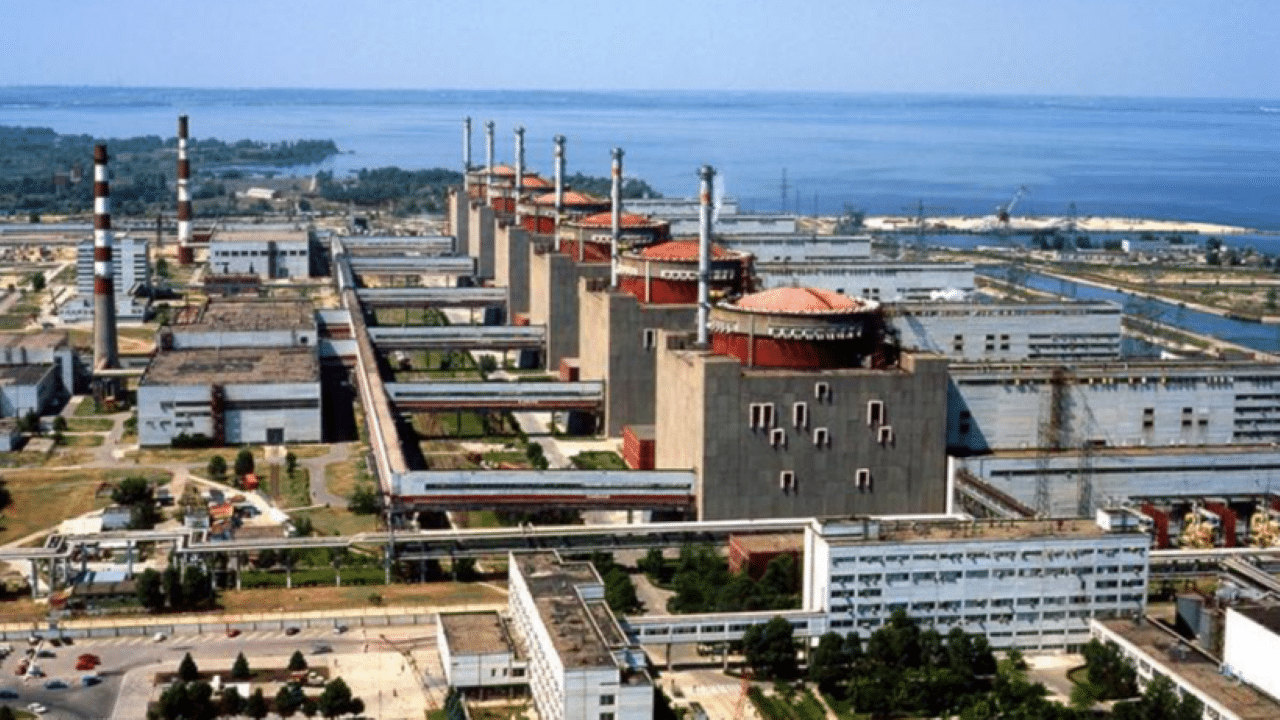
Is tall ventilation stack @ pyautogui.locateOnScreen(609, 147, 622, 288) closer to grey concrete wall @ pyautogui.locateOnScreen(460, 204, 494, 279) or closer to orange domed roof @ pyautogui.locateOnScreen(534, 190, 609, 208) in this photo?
orange domed roof @ pyautogui.locateOnScreen(534, 190, 609, 208)

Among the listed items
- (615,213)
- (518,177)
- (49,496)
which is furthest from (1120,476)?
(518,177)

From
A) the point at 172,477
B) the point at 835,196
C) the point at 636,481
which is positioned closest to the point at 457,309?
the point at 172,477

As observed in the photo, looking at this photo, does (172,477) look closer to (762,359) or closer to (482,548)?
(482,548)

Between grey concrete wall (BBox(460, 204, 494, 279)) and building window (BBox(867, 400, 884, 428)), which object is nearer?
building window (BBox(867, 400, 884, 428))

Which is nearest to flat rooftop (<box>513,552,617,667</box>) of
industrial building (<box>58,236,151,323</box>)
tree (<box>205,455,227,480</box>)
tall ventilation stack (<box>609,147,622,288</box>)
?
tree (<box>205,455,227,480</box>)

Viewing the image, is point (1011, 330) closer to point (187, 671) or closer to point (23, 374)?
point (23, 374)

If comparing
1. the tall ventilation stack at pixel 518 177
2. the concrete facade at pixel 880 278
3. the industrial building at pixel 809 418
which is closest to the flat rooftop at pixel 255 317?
the tall ventilation stack at pixel 518 177

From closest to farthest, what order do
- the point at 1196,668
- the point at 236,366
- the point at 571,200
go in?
the point at 1196,668 → the point at 236,366 → the point at 571,200

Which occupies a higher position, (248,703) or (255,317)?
(255,317)
